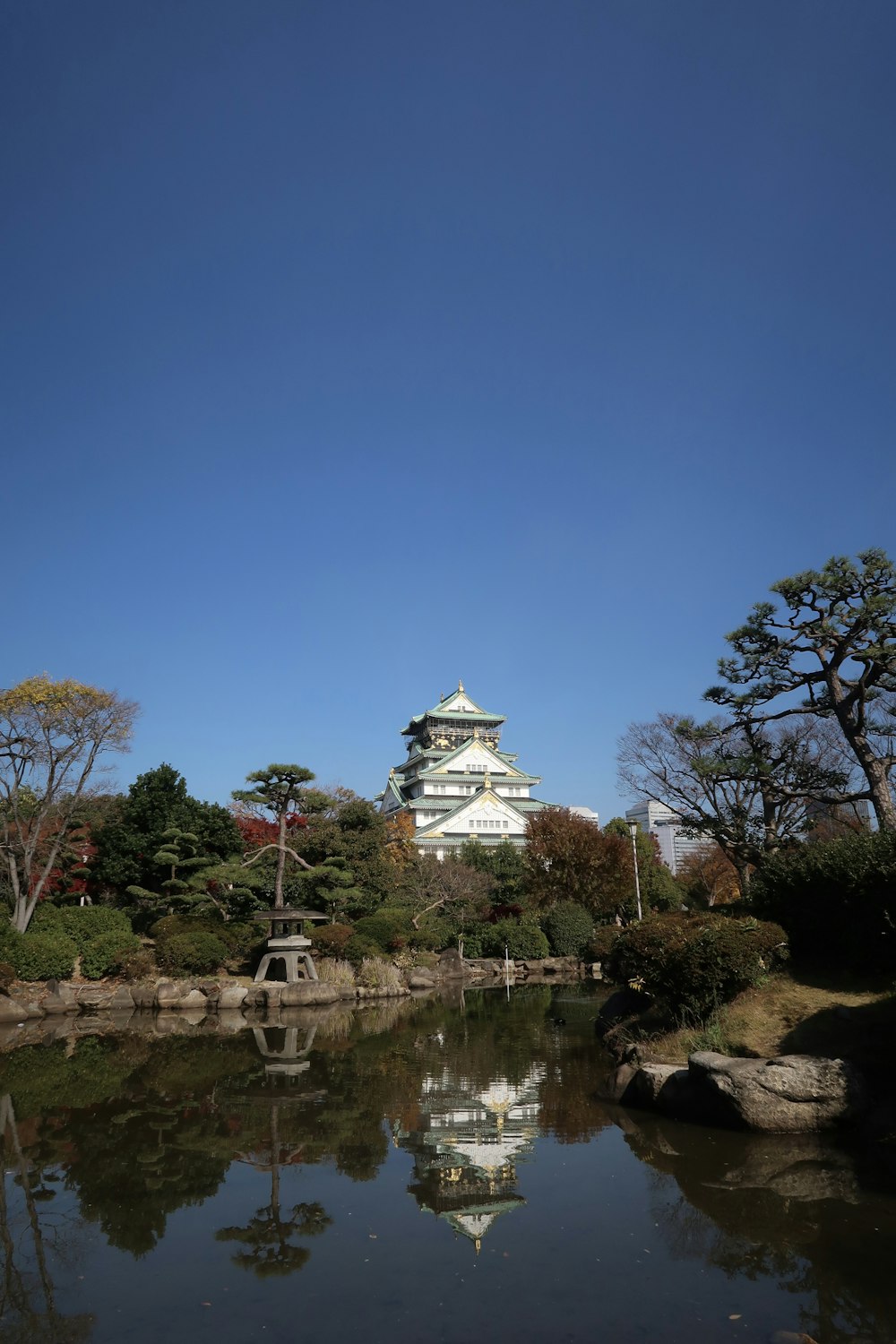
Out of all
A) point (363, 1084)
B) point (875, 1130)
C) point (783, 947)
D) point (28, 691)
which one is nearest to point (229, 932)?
point (28, 691)

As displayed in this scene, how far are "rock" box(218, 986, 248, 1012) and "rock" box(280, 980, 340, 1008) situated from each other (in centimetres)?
97

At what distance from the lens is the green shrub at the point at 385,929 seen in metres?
26.9

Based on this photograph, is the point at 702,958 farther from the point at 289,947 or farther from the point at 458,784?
the point at 458,784

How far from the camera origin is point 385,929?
1067 inches

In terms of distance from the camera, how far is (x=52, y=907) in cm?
2389

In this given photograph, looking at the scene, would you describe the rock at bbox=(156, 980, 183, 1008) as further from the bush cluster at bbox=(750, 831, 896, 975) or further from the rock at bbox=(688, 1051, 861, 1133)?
the rock at bbox=(688, 1051, 861, 1133)

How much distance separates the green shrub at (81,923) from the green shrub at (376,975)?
21.5 feet

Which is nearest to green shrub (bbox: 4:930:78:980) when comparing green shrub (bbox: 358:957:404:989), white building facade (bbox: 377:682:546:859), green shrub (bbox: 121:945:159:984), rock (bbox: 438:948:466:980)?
green shrub (bbox: 121:945:159:984)

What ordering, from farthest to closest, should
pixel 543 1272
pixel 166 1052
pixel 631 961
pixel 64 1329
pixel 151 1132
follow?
pixel 166 1052 < pixel 631 961 < pixel 151 1132 < pixel 543 1272 < pixel 64 1329

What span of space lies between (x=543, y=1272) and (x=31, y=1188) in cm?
461

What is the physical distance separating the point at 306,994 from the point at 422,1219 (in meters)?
16.1

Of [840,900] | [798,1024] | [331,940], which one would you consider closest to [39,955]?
[331,940]

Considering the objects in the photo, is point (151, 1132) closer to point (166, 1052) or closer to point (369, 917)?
point (166, 1052)

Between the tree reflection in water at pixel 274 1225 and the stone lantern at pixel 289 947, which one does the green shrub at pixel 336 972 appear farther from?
the tree reflection in water at pixel 274 1225
